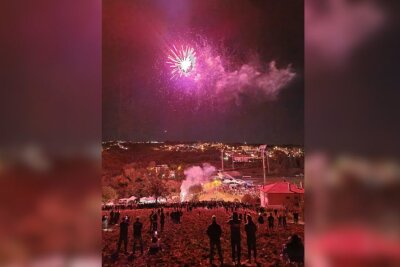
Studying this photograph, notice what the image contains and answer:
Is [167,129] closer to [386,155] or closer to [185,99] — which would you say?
[185,99]

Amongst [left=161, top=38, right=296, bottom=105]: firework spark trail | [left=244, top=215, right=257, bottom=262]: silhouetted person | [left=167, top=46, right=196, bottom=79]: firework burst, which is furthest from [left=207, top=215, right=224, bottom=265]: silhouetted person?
[left=167, top=46, right=196, bottom=79]: firework burst

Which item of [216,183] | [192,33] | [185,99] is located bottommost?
[216,183]

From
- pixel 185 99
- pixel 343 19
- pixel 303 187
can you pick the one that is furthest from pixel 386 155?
pixel 185 99

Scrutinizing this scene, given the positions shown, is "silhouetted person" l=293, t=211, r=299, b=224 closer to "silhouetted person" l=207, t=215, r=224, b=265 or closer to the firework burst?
"silhouetted person" l=207, t=215, r=224, b=265

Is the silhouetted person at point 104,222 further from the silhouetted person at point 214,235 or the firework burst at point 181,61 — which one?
the firework burst at point 181,61

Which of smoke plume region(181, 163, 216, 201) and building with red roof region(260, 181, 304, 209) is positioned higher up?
smoke plume region(181, 163, 216, 201)

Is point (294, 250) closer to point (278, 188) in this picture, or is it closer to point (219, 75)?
point (278, 188)

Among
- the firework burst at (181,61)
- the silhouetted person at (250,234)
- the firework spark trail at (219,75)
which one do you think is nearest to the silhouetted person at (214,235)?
the silhouetted person at (250,234)

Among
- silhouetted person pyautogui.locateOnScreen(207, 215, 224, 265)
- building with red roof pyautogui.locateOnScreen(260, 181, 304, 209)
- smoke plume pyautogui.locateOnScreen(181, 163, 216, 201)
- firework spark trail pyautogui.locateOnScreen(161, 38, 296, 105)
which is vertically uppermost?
firework spark trail pyautogui.locateOnScreen(161, 38, 296, 105)
